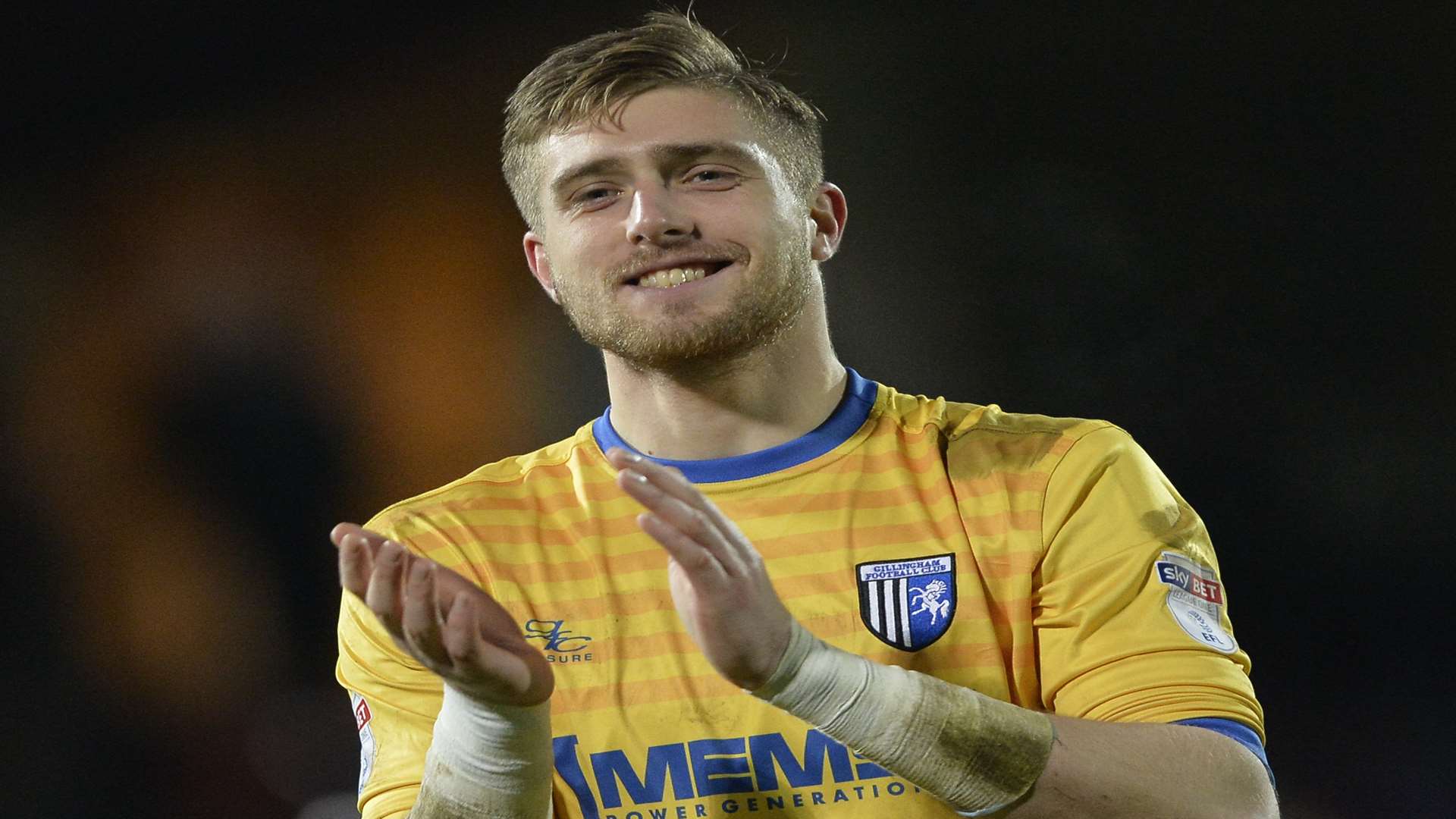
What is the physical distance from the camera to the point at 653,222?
1933 mm

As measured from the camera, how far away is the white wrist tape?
157 centimetres

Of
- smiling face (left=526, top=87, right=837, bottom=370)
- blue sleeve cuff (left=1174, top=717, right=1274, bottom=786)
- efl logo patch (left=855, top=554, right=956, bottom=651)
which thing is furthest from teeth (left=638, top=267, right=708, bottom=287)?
blue sleeve cuff (left=1174, top=717, right=1274, bottom=786)

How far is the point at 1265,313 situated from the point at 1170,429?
29 cm

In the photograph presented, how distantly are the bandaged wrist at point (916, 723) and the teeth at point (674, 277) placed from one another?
0.59 meters

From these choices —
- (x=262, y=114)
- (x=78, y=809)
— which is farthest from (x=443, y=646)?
(x=262, y=114)

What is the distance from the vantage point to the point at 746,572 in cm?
144

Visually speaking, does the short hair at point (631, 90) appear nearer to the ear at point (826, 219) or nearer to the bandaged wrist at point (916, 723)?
the ear at point (826, 219)

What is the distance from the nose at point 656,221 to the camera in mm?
1932

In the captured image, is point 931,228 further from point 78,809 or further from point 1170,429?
point 78,809

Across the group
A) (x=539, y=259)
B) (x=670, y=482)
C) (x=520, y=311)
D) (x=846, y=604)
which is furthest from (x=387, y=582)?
(x=520, y=311)

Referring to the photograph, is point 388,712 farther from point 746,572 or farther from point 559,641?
point 746,572

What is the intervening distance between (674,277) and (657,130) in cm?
21

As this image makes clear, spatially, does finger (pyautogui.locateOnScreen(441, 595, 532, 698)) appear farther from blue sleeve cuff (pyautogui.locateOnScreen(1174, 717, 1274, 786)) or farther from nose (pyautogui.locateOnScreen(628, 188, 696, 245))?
blue sleeve cuff (pyautogui.locateOnScreen(1174, 717, 1274, 786))

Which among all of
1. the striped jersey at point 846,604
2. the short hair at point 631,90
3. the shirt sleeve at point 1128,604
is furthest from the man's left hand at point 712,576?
the short hair at point 631,90
